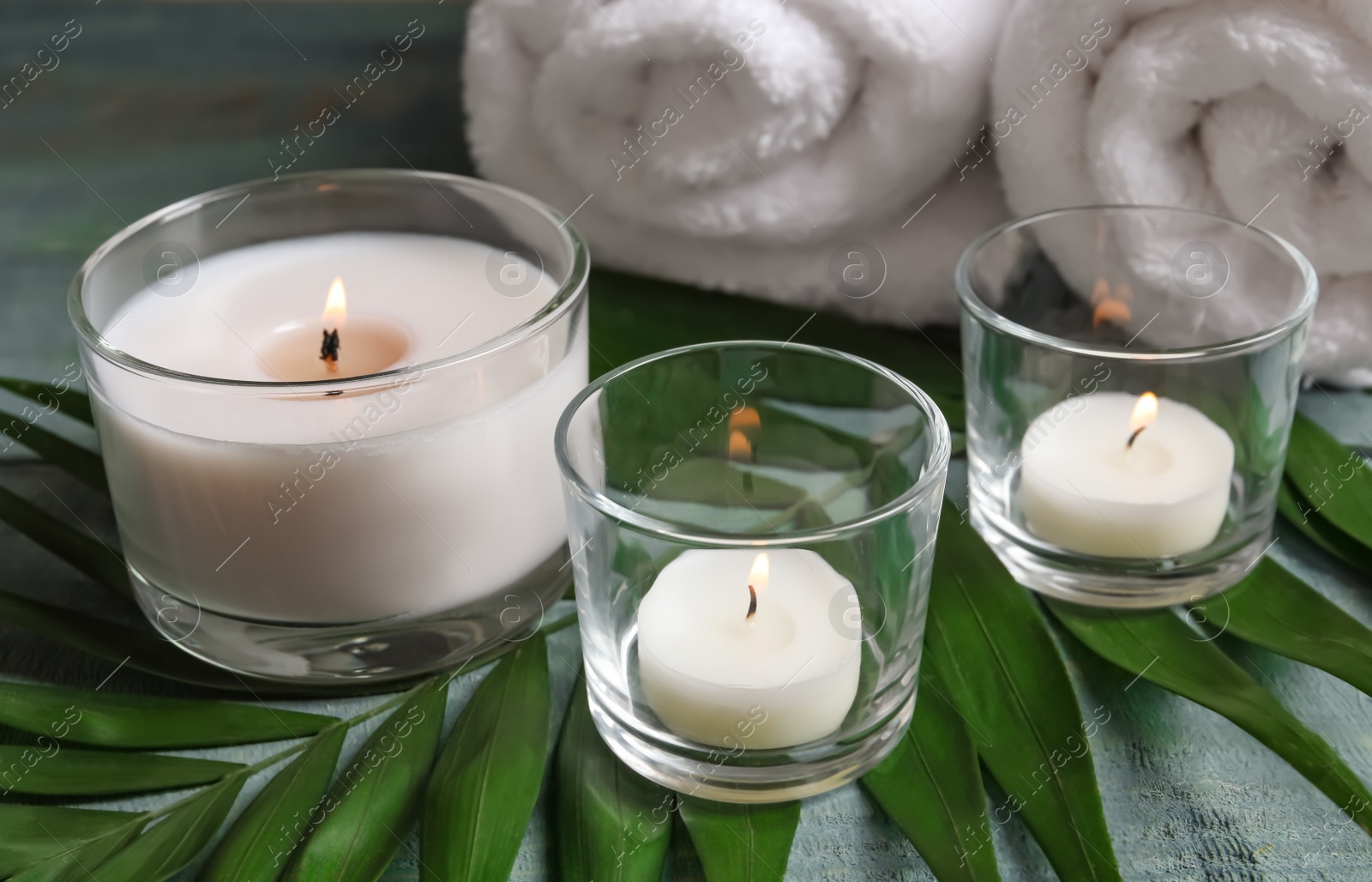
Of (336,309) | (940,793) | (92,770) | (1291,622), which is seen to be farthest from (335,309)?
(1291,622)

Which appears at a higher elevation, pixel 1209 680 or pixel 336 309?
pixel 336 309

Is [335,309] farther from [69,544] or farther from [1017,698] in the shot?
[1017,698]

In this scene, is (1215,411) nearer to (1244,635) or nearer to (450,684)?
(1244,635)

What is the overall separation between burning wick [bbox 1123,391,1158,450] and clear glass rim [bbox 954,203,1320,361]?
4 cm

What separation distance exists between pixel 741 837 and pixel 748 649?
0.21ft

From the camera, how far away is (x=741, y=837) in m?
0.44

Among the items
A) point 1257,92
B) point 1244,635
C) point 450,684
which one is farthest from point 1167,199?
point 450,684

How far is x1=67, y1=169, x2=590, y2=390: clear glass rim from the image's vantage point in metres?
0.45

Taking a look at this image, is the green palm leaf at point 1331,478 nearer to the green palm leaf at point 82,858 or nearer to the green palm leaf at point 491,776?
the green palm leaf at point 491,776

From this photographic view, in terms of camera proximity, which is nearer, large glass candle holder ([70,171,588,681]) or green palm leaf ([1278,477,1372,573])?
large glass candle holder ([70,171,588,681])

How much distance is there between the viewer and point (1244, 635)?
532 millimetres

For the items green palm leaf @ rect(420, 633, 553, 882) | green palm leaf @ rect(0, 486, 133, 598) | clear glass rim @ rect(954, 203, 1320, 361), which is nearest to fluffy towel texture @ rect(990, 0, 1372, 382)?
clear glass rim @ rect(954, 203, 1320, 361)

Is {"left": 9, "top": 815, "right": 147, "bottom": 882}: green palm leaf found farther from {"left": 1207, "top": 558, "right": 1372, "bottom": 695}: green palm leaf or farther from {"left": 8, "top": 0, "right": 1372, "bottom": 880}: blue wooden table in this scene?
{"left": 1207, "top": 558, "right": 1372, "bottom": 695}: green palm leaf

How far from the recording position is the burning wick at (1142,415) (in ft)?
1.90
